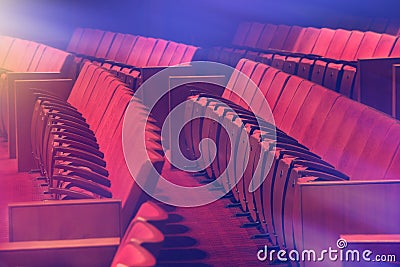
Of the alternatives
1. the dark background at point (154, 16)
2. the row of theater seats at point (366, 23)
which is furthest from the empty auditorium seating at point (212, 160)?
the dark background at point (154, 16)

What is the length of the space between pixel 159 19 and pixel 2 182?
209cm

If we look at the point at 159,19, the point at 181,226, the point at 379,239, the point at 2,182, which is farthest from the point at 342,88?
the point at 159,19

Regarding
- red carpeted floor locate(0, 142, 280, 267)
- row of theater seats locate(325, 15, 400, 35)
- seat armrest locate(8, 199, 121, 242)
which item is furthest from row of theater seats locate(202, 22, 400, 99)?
seat armrest locate(8, 199, 121, 242)

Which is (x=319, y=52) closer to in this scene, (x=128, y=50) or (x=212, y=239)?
(x=128, y=50)

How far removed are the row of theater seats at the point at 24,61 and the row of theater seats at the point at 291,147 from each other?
2.28 ft

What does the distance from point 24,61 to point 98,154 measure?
66.6 inches

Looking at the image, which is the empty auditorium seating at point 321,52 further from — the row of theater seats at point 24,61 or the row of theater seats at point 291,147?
the row of theater seats at point 24,61

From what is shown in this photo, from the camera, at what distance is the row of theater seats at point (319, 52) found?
6.34ft

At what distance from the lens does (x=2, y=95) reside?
2273 mm

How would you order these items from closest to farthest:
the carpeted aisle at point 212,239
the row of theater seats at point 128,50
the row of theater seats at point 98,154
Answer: the row of theater seats at point 98,154 → the carpeted aisle at point 212,239 → the row of theater seats at point 128,50

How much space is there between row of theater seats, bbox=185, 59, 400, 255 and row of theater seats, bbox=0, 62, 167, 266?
0.18 m

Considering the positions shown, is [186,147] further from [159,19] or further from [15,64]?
[159,19]

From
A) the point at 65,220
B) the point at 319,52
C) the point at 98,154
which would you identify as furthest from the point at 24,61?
the point at 65,220

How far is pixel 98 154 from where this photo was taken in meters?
1.31
